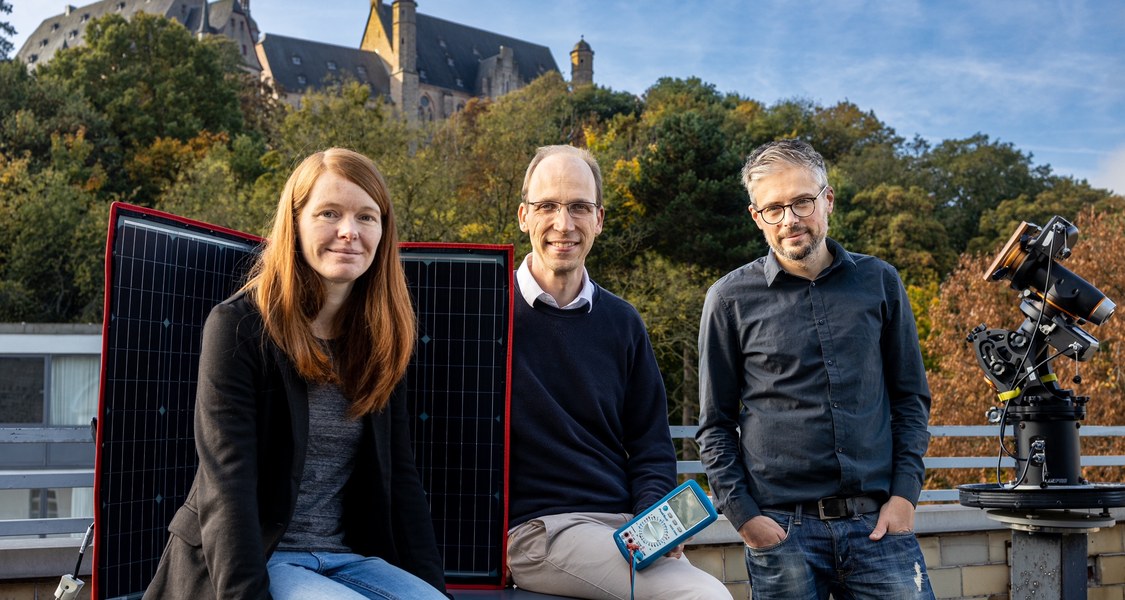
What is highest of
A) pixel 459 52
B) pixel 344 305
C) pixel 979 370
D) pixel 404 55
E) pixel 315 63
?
pixel 459 52

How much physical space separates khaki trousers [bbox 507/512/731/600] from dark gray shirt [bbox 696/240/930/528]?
37 centimetres

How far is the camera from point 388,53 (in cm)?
9288

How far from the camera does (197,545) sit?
2.41m

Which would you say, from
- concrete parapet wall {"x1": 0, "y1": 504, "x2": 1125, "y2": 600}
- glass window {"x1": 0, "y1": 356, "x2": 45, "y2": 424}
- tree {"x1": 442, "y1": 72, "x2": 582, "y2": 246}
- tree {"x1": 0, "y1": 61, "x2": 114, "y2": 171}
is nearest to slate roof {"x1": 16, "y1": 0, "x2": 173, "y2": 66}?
tree {"x1": 0, "y1": 61, "x2": 114, "y2": 171}

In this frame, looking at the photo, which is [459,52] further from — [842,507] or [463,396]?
[842,507]

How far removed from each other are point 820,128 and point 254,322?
166 ft

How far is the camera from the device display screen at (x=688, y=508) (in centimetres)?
291

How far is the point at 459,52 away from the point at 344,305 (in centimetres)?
9768

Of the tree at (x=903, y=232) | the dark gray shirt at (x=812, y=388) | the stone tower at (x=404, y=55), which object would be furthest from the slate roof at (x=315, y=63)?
the dark gray shirt at (x=812, y=388)

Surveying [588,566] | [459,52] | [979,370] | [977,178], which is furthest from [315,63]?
[588,566]

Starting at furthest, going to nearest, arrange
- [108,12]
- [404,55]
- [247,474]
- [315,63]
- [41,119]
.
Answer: [404,55] → [315,63] → [108,12] → [41,119] → [247,474]

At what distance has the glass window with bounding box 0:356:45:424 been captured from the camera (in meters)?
16.0

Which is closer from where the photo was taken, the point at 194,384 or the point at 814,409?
the point at 194,384

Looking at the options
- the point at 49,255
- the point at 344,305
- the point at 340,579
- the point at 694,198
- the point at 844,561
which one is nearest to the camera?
the point at 340,579
